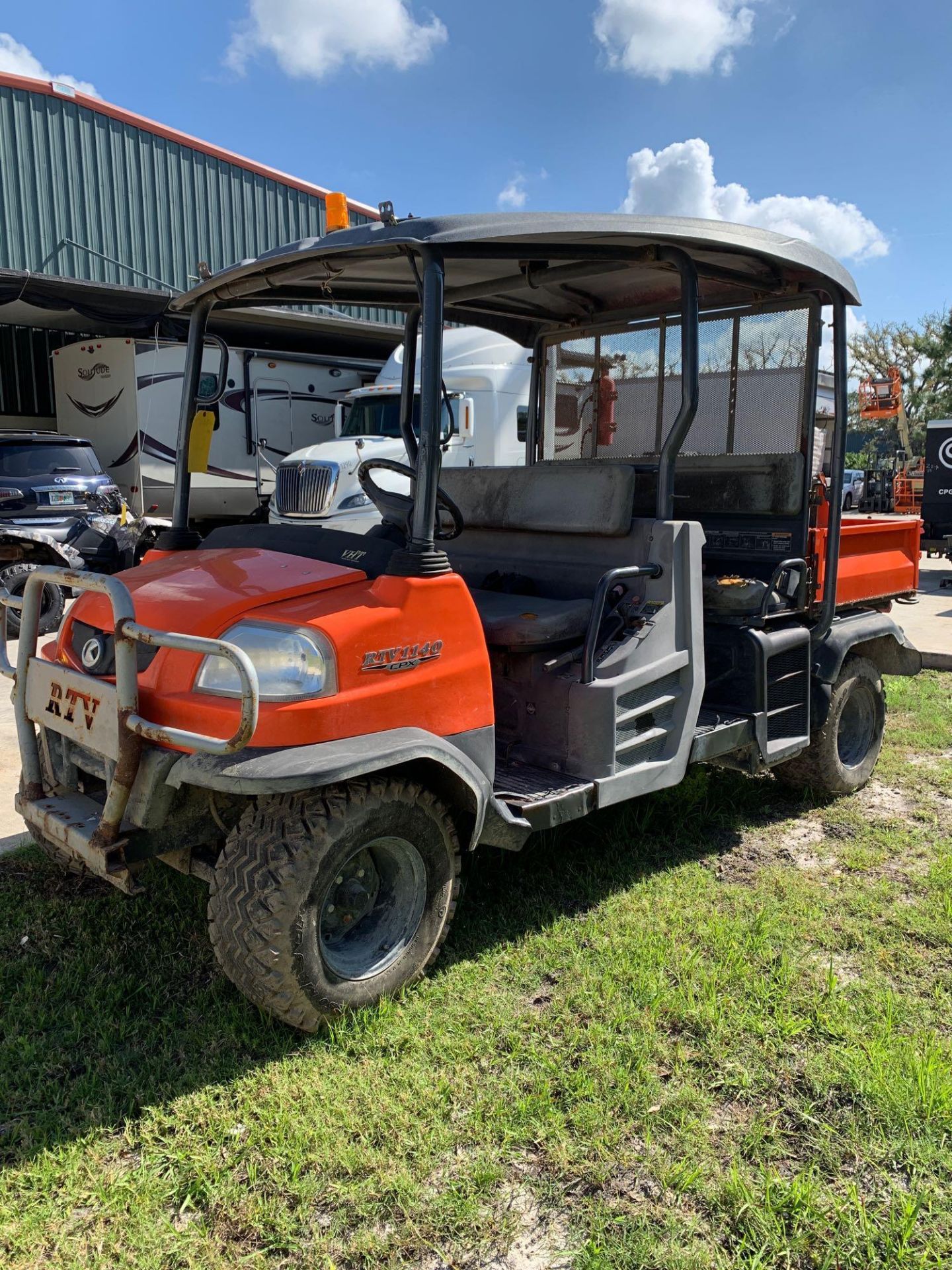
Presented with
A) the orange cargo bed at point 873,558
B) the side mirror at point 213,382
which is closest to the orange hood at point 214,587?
the side mirror at point 213,382

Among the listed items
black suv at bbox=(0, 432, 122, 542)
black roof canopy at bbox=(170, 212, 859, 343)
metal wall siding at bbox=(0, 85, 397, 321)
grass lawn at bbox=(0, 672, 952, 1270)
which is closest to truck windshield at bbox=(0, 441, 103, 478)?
black suv at bbox=(0, 432, 122, 542)

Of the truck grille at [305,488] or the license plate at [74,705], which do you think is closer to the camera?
the license plate at [74,705]

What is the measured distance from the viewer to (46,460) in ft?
33.7

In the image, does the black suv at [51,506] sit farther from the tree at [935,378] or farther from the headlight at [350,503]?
the tree at [935,378]

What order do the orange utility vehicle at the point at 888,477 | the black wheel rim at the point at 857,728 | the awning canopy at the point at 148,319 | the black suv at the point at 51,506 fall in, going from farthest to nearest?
1. the orange utility vehicle at the point at 888,477
2. the awning canopy at the point at 148,319
3. the black suv at the point at 51,506
4. the black wheel rim at the point at 857,728

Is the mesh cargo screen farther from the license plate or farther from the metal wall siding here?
the metal wall siding

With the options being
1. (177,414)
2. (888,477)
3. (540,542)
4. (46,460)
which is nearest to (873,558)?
(540,542)

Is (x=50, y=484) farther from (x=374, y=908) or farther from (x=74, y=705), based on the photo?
(x=374, y=908)

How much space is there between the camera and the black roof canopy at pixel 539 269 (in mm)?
2996

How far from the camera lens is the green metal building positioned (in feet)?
50.1

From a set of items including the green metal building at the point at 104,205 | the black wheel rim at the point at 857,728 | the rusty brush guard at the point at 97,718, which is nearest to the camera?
the rusty brush guard at the point at 97,718

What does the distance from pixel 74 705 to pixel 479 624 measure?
4.23 ft

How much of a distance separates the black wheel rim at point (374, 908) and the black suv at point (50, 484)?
25.8ft

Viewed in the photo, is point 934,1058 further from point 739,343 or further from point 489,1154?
point 739,343
